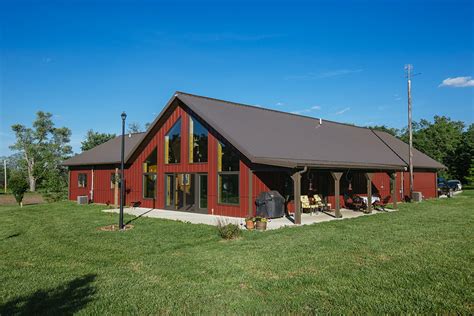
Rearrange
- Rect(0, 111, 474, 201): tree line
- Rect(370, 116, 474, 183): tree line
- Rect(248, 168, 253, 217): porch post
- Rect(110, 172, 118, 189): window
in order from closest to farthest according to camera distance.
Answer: Rect(248, 168, 253, 217): porch post
Rect(110, 172, 118, 189): window
Rect(370, 116, 474, 183): tree line
Rect(0, 111, 474, 201): tree line

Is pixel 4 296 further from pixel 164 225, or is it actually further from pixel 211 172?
pixel 211 172

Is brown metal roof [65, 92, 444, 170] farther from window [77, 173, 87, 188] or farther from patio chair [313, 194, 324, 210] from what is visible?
patio chair [313, 194, 324, 210]

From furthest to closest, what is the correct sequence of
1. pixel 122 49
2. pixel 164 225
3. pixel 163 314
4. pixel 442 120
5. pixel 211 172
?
pixel 442 120 < pixel 122 49 < pixel 211 172 < pixel 164 225 < pixel 163 314

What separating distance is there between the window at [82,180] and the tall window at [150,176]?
6822mm

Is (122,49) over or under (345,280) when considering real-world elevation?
Result: over

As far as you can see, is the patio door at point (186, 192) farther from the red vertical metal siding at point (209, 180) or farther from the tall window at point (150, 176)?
the tall window at point (150, 176)

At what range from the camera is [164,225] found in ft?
40.5

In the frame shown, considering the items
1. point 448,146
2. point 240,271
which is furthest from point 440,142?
point 240,271

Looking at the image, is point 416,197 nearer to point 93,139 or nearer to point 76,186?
point 76,186

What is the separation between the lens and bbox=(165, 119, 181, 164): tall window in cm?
1814

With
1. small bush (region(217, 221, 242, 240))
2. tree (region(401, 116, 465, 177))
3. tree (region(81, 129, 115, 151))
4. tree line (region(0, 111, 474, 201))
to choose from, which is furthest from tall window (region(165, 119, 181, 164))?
tree (region(401, 116, 465, 177))

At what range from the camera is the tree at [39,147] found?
166 ft

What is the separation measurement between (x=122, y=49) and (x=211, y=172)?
8.26 meters

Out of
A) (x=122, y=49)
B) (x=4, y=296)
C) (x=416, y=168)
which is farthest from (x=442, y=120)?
(x=4, y=296)
